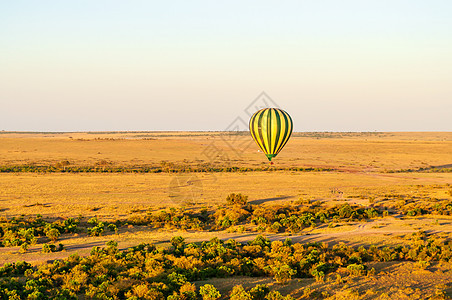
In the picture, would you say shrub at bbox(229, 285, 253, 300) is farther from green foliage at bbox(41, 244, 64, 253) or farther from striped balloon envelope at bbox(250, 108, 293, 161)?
striped balloon envelope at bbox(250, 108, 293, 161)

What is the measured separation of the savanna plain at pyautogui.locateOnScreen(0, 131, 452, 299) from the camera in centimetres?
1591

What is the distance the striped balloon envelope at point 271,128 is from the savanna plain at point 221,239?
4.88 metres

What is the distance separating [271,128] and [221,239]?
55.3 feet

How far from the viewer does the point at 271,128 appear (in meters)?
39.0

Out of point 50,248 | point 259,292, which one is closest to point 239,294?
point 259,292

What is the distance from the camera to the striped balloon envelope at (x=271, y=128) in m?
39.0

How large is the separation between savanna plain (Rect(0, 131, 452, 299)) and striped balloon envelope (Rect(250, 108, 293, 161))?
16.0 feet

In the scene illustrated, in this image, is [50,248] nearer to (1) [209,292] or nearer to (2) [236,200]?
(1) [209,292]

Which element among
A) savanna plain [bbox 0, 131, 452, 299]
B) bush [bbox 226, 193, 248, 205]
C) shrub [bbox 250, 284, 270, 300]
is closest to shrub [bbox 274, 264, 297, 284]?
savanna plain [bbox 0, 131, 452, 299]

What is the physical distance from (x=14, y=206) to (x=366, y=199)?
95.6ft

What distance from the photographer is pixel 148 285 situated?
15.8m

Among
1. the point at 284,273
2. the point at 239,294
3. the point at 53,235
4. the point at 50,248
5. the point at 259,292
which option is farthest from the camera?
the point at 53,235

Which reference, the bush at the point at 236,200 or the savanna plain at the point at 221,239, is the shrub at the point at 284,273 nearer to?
the savanna plain at the point at 221,239

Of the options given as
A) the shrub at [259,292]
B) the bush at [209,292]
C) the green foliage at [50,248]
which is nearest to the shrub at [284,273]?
the shrub at [259,292]
